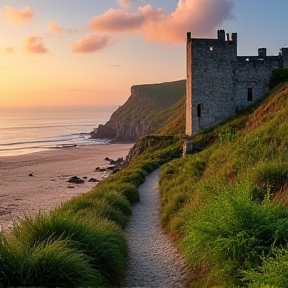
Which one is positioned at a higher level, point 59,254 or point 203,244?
point 59,254

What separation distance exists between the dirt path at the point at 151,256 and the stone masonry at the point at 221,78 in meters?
17.3

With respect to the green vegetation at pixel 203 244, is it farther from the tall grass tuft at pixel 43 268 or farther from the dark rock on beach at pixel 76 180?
the dark rock on beach at pixel 76 180

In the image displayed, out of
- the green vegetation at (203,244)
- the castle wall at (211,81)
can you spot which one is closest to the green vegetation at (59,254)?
the green vegetation at (203,244)

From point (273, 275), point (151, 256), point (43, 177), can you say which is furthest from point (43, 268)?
point (43, 177)

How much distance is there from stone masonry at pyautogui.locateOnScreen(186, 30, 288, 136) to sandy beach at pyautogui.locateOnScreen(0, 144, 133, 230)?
39.7 ft

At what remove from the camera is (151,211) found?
14.7 m

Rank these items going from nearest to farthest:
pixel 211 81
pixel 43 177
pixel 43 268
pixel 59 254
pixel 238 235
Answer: pixel 43 268, pixel 59 254, pixel 238 235, pixel 211 81, pixel 43 177

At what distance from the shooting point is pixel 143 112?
399ft

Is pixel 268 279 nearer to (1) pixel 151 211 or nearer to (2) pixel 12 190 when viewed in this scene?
(1) pixel 151 211

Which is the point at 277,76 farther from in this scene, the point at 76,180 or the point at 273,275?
the point at 273,275

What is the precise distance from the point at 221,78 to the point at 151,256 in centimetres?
2342

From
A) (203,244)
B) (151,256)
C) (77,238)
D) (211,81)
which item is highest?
(211,81)

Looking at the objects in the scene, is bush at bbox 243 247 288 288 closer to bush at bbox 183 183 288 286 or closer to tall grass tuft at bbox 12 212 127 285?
bush at bbox 183 183 288 286

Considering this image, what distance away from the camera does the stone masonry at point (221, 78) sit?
30375mm
